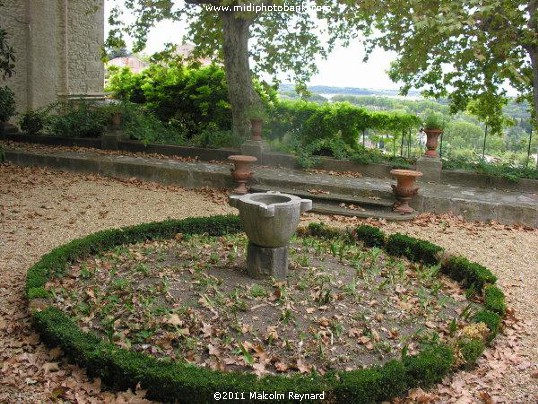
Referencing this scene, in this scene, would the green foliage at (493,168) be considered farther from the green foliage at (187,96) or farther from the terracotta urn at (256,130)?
the green foliage at (187,96)

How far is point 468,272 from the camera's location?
6285 millimetres

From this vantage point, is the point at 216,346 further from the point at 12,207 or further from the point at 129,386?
the point at 12,207

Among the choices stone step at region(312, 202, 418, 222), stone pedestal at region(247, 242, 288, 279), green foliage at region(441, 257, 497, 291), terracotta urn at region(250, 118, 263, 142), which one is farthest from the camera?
terracotta urn at region(250, 118, 263, 142)

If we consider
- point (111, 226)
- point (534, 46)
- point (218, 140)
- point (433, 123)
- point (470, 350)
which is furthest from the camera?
point (218, 140)

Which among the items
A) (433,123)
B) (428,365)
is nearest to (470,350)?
(428,365)

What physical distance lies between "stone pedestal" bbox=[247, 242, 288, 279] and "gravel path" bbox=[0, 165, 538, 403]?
6.63 ft

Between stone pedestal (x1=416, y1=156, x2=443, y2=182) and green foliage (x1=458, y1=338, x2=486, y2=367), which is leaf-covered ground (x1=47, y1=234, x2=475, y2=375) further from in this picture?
stone pedestal (x1=416, y1=156, x2=443, y2=182)

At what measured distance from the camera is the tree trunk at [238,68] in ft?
41.9

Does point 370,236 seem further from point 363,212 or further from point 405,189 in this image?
point 405,189

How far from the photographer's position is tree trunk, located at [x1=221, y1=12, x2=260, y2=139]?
12.8 m

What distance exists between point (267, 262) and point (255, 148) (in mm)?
6208

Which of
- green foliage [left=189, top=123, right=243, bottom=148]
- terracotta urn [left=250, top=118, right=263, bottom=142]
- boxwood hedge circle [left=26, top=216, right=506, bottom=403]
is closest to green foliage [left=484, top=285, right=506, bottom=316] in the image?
boxwood hedge circle [left=26, top=216, right=506, bottom=403]

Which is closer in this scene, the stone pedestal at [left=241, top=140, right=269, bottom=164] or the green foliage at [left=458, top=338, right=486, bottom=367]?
the green foliage at [left=458, top=338, right=486, bottom=367]

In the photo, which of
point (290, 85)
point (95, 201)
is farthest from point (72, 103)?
point (95, 201)
